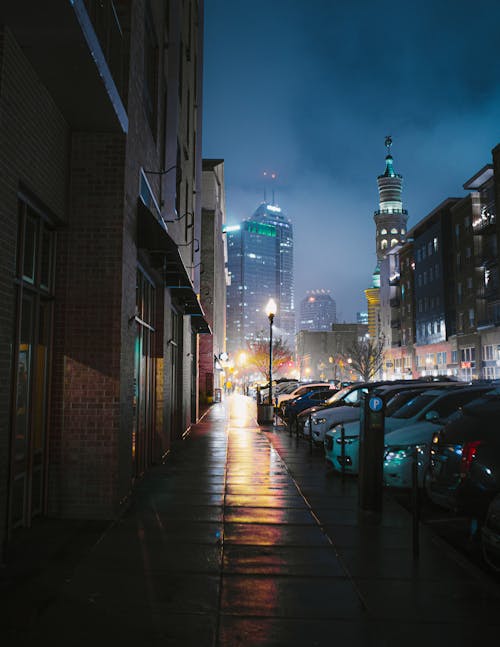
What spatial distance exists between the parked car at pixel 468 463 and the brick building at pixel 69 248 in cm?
441

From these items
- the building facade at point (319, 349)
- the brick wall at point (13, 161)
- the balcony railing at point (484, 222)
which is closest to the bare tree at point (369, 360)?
the balcony railing at point (484, 222)

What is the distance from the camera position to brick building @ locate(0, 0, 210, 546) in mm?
5688

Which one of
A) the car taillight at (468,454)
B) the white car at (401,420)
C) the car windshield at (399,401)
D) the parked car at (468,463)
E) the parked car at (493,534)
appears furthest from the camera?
the car windshield at (399,401)

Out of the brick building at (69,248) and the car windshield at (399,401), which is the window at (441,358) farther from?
the brick building at (69,248)

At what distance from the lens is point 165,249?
9.10 metres

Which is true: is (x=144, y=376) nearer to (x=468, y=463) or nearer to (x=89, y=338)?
(x=89, y=338)

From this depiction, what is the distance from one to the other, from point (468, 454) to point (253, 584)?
2.87m

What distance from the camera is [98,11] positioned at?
25.4 ft

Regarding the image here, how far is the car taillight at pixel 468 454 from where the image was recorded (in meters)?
6.16

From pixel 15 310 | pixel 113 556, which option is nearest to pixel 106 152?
pixel 15 310

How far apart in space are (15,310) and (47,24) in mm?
3109

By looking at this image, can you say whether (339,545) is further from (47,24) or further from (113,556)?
(47,24)

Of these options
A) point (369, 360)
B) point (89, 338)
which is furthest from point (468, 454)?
point (369, 360)

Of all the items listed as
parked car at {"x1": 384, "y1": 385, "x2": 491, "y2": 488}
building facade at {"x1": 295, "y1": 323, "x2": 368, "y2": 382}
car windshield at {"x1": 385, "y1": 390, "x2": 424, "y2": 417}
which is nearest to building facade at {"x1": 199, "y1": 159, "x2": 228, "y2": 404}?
car windshield at {"x1": 385, "y1": 390, "x2": 424, "y2": 417}
